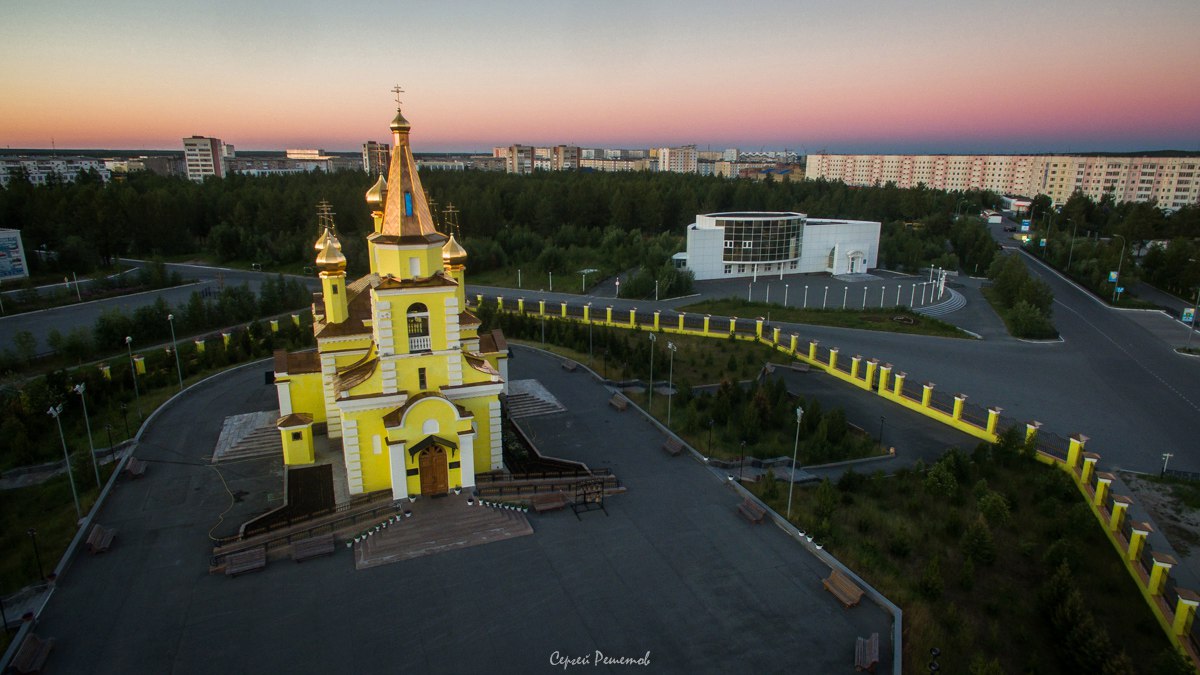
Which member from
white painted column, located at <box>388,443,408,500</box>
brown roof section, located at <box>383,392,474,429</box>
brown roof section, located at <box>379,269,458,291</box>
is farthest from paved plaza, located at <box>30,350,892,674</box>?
brown roof section, located at <box>379,269,458,291</box>

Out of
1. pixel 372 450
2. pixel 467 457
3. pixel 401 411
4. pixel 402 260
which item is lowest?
pixel 467 457

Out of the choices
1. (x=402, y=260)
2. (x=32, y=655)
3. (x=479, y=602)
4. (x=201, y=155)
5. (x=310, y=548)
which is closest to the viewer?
(x=32, y=655)

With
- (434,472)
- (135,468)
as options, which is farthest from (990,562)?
(135,468)

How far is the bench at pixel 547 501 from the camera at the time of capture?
57.5ft

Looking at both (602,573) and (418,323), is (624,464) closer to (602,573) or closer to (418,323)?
(602,573)

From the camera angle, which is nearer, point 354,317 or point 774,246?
point 354,317

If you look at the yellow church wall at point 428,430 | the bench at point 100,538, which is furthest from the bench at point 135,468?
the yellow church wall at point 428,430

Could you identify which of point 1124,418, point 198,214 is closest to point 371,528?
point 1124,418

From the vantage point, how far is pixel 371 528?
53.7 ft

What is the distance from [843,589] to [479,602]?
7890mm

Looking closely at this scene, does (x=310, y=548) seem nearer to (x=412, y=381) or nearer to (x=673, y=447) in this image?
(x=412, y=381)

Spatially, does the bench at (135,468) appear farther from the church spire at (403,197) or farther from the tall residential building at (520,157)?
the tall residential building at (520,157)

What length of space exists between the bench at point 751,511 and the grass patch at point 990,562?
842mm

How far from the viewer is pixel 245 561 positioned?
15.0 meters
